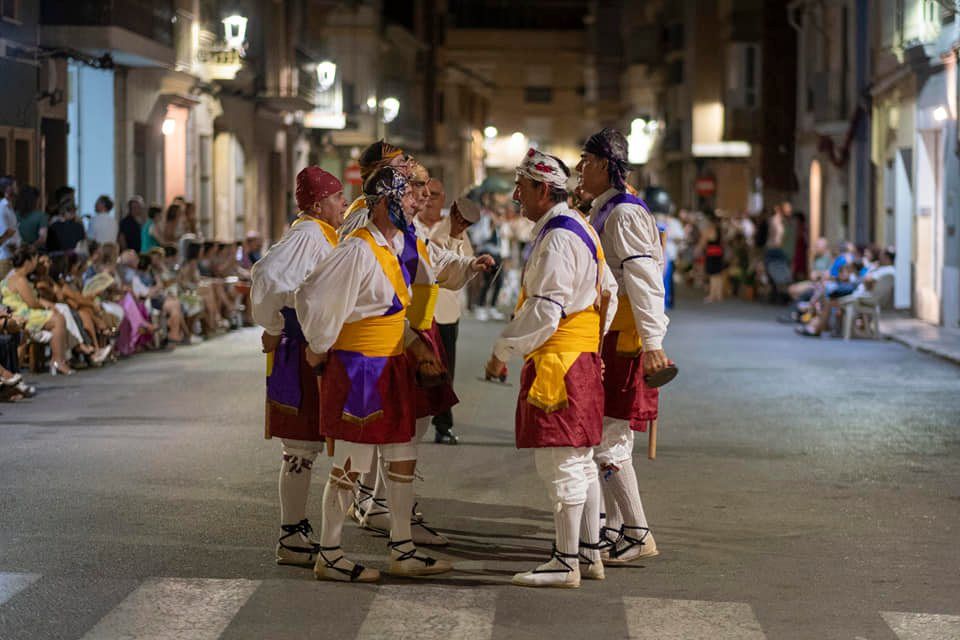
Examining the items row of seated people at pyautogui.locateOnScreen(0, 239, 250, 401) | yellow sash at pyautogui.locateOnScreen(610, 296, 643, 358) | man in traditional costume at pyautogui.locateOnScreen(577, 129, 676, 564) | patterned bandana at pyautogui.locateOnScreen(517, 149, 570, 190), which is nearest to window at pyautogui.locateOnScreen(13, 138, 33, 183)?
row of seated people at pyautogui.locateOnScreen(0, 239, 250, 401)

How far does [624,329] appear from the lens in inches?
356

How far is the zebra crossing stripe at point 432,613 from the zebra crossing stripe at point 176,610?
0.61 m

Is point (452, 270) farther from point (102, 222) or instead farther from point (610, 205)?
point (102, 222)

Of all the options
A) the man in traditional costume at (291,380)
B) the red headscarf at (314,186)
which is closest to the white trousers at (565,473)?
the man in traditional costume at (291,380)

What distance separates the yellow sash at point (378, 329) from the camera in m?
8.35

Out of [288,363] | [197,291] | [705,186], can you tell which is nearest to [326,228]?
[288,363]

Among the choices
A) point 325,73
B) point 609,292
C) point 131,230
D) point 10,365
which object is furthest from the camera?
point 325,73

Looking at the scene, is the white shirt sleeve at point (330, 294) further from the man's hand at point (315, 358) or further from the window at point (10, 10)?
the window at point (10, 10)

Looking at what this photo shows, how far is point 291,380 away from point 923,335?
17495 mm

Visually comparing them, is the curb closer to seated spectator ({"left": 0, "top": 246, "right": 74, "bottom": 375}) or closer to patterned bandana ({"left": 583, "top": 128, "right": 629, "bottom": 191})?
seated spectator ({"left": 0, "top": 246, "right": 74, "bottom": 375})

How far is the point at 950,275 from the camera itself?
2691cm

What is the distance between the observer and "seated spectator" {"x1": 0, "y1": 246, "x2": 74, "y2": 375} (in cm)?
1803

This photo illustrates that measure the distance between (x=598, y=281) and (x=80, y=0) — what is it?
22715 millimetres

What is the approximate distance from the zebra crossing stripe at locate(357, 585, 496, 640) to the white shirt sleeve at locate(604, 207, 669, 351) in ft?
5.07
